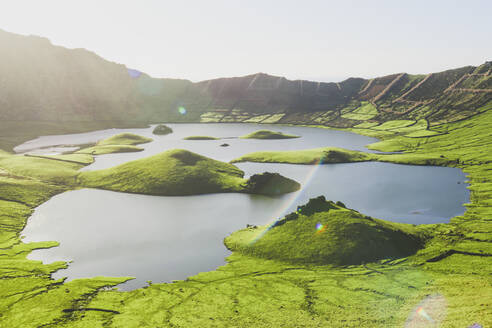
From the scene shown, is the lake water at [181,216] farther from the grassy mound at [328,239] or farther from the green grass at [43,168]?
the green grass at [43,168]

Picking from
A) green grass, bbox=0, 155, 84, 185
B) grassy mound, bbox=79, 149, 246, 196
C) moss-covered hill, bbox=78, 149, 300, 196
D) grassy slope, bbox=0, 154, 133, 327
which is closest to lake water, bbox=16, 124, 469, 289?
grassy slope, bbox=0, 154, 133, 327

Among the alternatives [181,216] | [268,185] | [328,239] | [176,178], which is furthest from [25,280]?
[268,185]

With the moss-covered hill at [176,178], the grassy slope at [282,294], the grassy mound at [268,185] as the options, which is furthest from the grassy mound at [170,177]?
the grassy slope at [282,294]

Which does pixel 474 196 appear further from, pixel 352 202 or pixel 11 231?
pixel 11 231

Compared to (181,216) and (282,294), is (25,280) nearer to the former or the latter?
(181,216)

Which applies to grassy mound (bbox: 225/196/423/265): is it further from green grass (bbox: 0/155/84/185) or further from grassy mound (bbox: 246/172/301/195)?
green grass (bbox: 0/155/84/185)

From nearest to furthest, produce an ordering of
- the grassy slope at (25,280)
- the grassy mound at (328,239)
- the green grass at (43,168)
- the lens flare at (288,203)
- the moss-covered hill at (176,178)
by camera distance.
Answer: the grassy slope at (25,280) → the grassy mound at (328,239) → the lens flare at (288,203) → the moss-covered hill at (176,178) → the green grass at (43,168)
